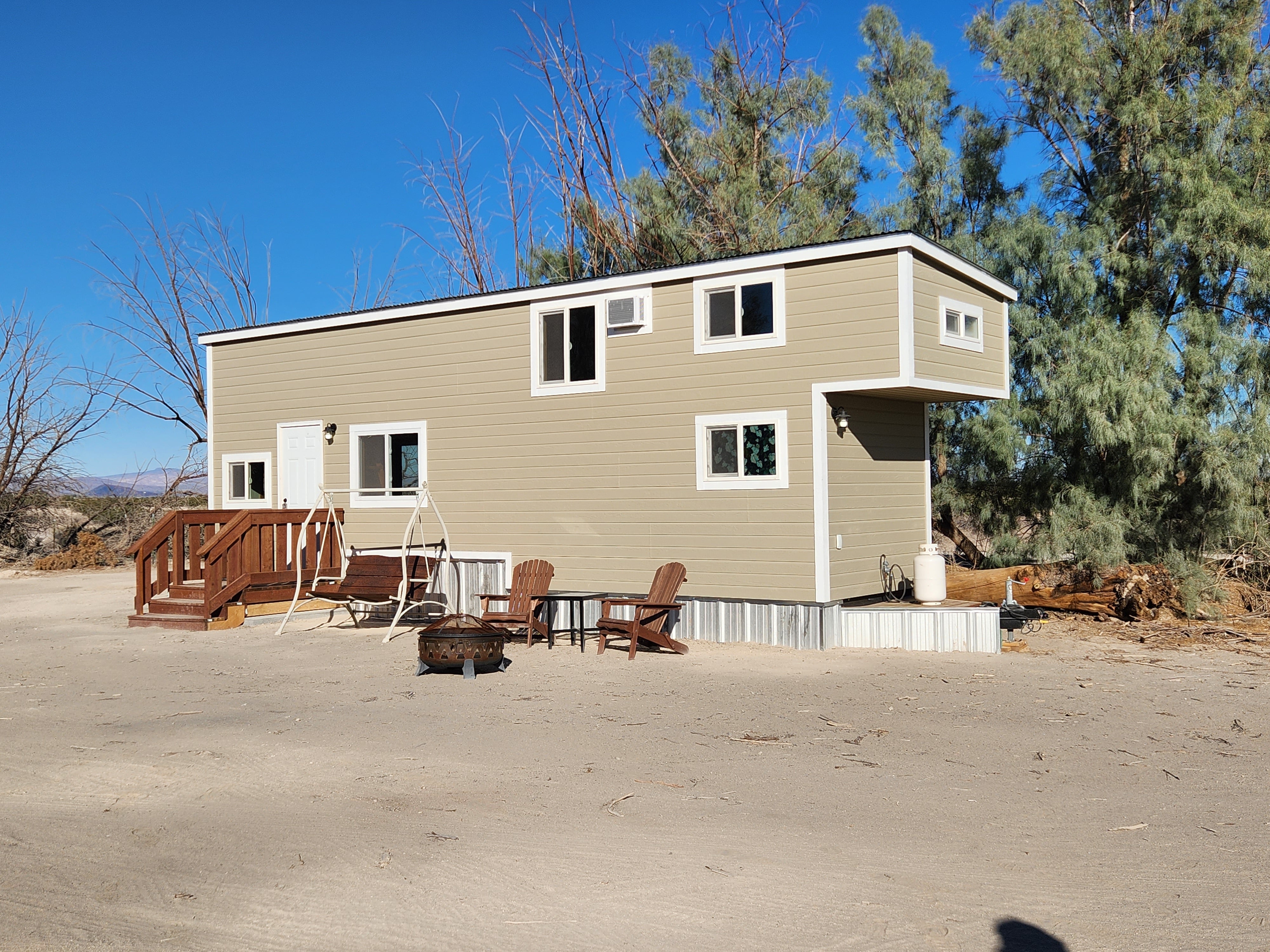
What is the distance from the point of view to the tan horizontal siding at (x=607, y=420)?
38.3 feet

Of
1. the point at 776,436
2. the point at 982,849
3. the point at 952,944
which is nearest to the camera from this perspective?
the point at 952,944

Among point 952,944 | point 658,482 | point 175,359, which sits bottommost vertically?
point 952,944

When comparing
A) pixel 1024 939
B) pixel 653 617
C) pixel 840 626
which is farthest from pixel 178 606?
pixel 1024 939

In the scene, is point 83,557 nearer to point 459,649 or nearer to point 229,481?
point 229,481

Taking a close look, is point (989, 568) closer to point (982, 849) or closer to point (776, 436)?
point (776, 436)

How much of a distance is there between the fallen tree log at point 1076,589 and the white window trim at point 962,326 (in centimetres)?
320

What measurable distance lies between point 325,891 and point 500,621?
7.74m

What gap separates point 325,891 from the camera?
436 centimetres

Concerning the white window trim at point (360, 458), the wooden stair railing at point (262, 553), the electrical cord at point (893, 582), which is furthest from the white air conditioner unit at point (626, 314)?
the wooden stair railing at point (262, 553)

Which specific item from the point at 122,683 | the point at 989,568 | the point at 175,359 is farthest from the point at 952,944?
the point at 175,359

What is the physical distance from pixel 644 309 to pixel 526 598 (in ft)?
11.8

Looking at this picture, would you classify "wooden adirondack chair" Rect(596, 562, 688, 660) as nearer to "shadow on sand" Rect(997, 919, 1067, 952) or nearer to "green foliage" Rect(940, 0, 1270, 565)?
"green foliage" Rect(940, 0, 1270, 565)

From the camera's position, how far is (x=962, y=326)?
12.5 metres

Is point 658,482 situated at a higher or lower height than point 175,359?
lower
